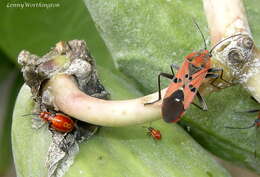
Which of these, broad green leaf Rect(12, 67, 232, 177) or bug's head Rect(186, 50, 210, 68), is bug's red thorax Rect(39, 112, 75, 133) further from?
bug's head Rect(186, 50, 210, 68)

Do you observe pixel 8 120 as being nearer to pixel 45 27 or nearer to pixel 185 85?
pixel 45 27

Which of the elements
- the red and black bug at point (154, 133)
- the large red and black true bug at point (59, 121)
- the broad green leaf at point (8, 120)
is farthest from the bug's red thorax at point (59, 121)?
the broad green leaf at point (8, 120)

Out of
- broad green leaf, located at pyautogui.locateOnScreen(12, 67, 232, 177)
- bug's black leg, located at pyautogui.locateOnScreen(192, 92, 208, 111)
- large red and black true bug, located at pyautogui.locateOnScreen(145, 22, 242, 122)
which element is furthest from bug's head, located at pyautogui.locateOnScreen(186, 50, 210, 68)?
broad green leaf, located at pyautogui.locateOnScreen(12, 67, 232, 177)

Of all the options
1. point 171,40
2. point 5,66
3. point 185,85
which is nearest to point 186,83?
point 185,85

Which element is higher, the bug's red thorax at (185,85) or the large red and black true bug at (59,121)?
the bug's red thorax at (185,85)

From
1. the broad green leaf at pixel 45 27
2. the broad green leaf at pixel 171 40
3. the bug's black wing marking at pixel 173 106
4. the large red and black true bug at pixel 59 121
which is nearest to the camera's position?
the bug's black wing marking at pixel 173 106

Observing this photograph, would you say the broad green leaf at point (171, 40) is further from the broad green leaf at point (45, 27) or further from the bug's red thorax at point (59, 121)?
the broad green leaf at point (45, 27)

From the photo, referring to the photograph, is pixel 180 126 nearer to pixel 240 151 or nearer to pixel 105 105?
pixel 240 151
